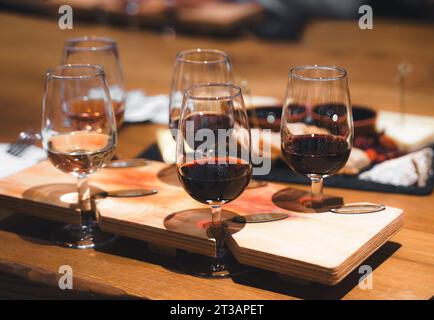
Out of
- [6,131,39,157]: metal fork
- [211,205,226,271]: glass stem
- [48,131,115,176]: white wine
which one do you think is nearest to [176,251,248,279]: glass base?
[211,205,226,271]: glass stem

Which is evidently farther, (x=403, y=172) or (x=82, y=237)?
(x=403, y=172)

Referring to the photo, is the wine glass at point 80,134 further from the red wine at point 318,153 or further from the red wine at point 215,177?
the red wine at point 318,153

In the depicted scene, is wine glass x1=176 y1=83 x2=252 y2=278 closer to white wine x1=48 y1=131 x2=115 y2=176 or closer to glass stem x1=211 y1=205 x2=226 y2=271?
glass stem x1=211 y1=205 x2=226 y2=271

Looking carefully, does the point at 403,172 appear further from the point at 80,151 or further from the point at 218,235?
the point at 80,151

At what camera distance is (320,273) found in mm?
988

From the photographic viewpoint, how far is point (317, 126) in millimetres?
1195

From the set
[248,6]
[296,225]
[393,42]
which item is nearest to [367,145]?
[296,225]

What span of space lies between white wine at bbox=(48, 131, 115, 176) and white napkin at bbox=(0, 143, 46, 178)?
Result: 0.97ft

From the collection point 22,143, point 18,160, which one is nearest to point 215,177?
point 18,160

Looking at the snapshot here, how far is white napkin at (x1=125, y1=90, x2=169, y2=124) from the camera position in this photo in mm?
1841

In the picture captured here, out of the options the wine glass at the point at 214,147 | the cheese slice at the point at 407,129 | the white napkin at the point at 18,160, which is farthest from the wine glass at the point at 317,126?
the white napkin at the point at 18,160

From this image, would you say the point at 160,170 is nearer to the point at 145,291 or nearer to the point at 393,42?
the point at 145,291

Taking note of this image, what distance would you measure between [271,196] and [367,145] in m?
0.41

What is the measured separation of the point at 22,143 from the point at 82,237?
1.69 ft
